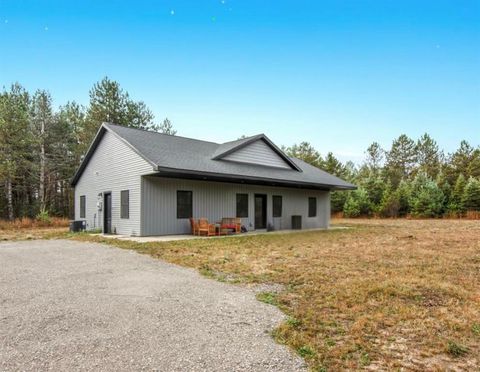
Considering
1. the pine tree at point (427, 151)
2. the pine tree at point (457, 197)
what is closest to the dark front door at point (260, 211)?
the pine tree at point (457, 197)

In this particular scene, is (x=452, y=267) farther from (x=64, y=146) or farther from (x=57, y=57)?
(x=64, y=146)

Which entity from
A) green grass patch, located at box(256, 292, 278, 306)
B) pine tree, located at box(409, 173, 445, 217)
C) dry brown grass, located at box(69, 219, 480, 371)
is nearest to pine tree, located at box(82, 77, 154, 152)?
dry brown grass, located at box(69, 219, 480, 371)

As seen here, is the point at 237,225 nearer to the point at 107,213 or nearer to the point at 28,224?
the point at 107,213

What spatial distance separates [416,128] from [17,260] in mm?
47677

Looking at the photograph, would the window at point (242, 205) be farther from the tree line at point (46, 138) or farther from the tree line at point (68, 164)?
the tree line at point (46, 138)

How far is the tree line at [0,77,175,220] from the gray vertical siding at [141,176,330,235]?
1491 centimetres

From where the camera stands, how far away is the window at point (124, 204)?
13.1m

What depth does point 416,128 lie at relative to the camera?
43625mm

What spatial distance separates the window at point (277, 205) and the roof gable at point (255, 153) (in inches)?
74.7

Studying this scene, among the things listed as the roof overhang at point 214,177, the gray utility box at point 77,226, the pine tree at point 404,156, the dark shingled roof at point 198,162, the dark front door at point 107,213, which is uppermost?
the pine tree at point 404,156

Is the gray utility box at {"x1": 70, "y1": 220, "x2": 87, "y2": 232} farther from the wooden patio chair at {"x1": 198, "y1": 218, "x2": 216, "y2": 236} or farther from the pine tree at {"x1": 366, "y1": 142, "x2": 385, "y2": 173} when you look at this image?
the pine tree at {"x1": 366, "y1": 142, "x2": 385, "y2": 173}

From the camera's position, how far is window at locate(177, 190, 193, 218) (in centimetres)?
1344

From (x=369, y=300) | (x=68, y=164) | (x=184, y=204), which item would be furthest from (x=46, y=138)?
(x=369, y=300)

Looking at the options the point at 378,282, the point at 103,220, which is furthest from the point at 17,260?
the point at 378,282
